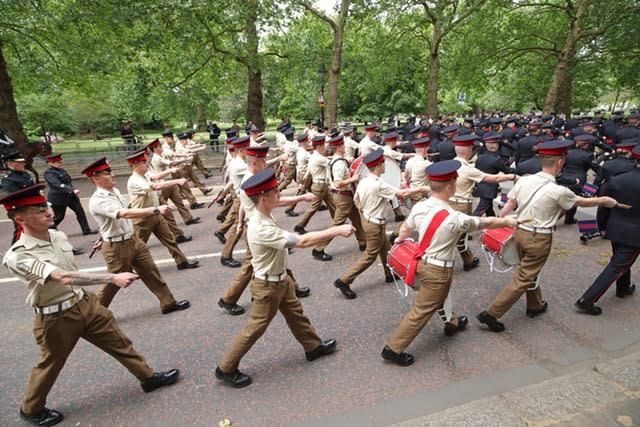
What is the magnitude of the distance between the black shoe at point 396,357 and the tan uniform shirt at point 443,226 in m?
1.04

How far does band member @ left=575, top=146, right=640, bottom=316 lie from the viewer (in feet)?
13.3

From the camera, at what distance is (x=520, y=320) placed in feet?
14.4

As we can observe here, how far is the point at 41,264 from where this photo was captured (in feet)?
9.11

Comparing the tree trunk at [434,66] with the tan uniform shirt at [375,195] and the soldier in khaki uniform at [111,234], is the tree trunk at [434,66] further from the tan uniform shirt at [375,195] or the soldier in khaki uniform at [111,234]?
the soldier in khaki uniform at [111,234]

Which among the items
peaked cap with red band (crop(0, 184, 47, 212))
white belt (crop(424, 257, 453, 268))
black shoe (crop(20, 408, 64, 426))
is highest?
peaked cap with red band (crop(0, 184, 47, 212))

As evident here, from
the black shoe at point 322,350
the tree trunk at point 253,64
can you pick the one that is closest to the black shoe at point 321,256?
the black shoe at point 322,350

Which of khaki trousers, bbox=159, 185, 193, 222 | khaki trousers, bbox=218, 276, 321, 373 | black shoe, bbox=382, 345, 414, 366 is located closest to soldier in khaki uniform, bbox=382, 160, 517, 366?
black shoe, bbox=382, 345, 414, 366

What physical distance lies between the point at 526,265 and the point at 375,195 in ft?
6.38

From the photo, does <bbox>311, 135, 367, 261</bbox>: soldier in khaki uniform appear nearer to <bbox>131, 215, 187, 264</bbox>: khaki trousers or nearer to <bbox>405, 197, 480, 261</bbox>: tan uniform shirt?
<bbox>405, 197, 480, 261</bbox>: tan uniform shirt

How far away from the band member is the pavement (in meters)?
0.29

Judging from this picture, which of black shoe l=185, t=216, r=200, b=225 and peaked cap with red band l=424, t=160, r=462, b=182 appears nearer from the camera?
peaked cap with red band l=424, t=160, r=462, b=182

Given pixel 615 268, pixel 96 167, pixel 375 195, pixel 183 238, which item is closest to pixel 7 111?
pixel 183 238

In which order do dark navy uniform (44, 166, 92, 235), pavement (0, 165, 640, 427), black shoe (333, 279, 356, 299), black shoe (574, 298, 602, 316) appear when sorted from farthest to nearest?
dark navy uniform (44, 166, 92, 235), black shoe (333, 279, 356, 299), black shoe (574, 298, 602, 316), pavement (0, 165, 640, 427)

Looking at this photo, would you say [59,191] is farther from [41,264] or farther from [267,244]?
[267,244]
